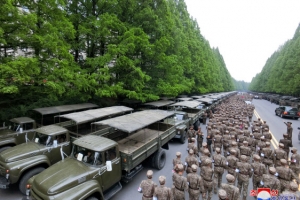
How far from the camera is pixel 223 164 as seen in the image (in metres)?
6.34

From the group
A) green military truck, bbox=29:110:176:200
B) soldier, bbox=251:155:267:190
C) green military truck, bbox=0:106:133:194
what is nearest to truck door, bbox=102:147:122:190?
green military truck, bbox=29:110:176:200

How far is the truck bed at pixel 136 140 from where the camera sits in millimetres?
7993

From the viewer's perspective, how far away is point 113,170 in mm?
5453

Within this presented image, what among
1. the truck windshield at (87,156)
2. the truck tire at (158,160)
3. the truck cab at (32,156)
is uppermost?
the truck windshield at (87,156)

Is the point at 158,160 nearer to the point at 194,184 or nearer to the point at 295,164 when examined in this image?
the point at 194,184

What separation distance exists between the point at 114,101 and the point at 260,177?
13429 millimetres

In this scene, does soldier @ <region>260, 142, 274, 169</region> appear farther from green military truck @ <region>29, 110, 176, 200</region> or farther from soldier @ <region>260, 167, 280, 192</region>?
green military truck @ <region>29, 110, 176, 200</region>

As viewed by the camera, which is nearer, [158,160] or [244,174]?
[244,174]

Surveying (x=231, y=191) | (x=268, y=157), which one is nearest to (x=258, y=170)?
(x=268, y=157)

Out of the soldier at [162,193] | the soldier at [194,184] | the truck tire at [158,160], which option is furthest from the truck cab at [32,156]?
the soldier at [194,184]

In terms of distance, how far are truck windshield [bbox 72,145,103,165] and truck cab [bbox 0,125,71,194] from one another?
1.24 m

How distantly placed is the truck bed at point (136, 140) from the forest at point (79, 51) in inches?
146

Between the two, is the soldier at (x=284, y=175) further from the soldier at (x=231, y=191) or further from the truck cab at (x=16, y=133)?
the truck cab at (x=16, y=133)

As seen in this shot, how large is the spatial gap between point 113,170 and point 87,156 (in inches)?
36.4
